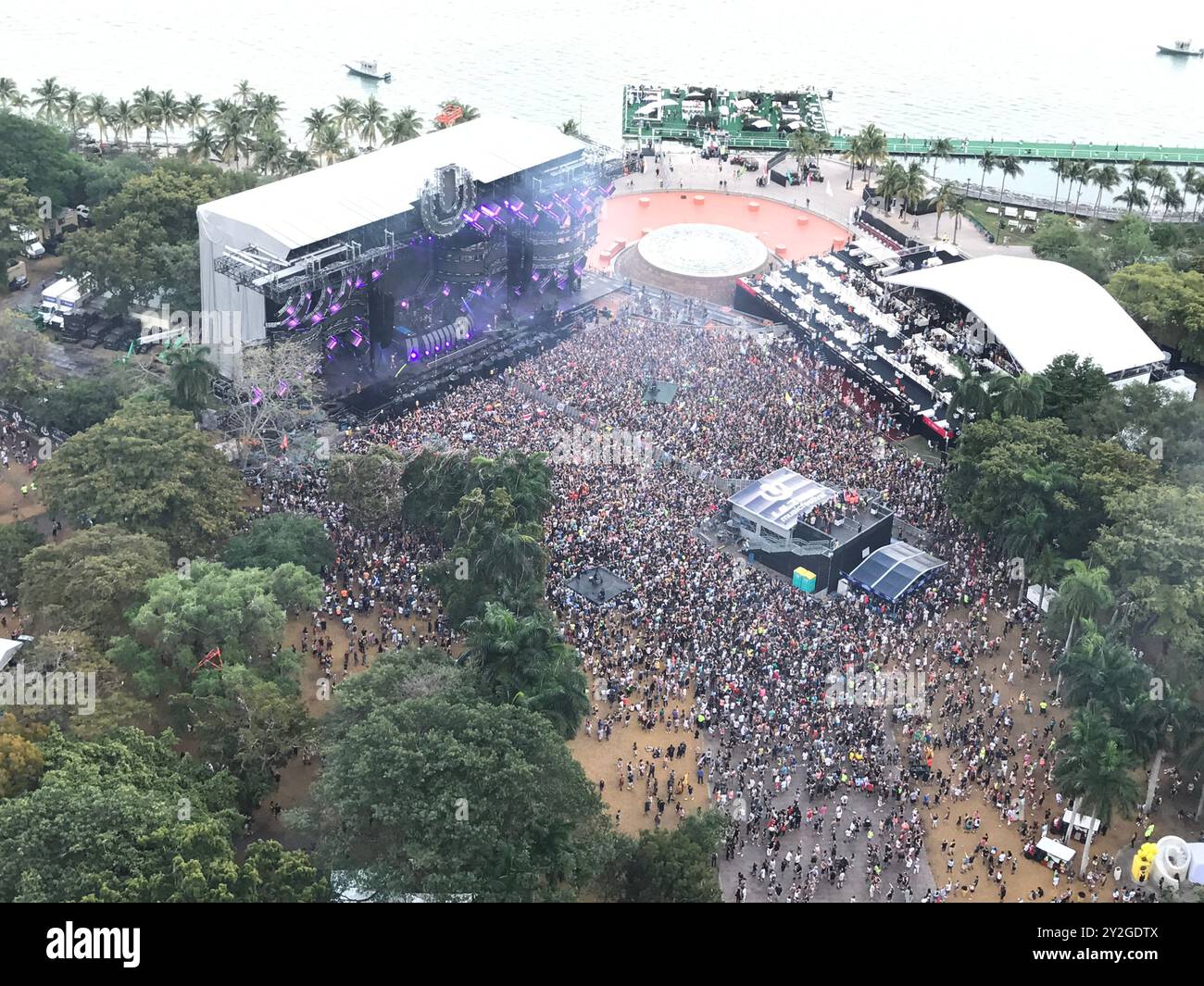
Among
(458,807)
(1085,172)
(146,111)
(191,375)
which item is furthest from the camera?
(1085,172)

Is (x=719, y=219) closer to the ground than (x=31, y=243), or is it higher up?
higher up

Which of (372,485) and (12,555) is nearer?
(12,555)

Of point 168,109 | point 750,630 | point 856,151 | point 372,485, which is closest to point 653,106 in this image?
point 856,151

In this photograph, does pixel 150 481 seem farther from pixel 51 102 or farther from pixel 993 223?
pixel 993 223

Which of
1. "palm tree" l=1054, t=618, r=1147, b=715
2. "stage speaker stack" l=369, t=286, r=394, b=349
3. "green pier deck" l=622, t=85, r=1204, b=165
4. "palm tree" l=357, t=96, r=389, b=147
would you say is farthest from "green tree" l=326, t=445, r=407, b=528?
"green pier deck" l=622, t=85, r=1204, b=165

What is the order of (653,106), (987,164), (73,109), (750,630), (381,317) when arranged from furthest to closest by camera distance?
(653,106)
(987,164)
(73,109)
(381,317)
(750,630)

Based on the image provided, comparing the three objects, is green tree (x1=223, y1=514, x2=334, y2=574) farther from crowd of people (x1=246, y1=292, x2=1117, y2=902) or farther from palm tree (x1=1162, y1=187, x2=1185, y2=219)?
palm tree (x1=1162, y1=187, x2=1185, y2=219)

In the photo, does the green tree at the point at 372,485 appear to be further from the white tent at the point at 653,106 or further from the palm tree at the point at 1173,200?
the palm tree at the point at 1173,200
